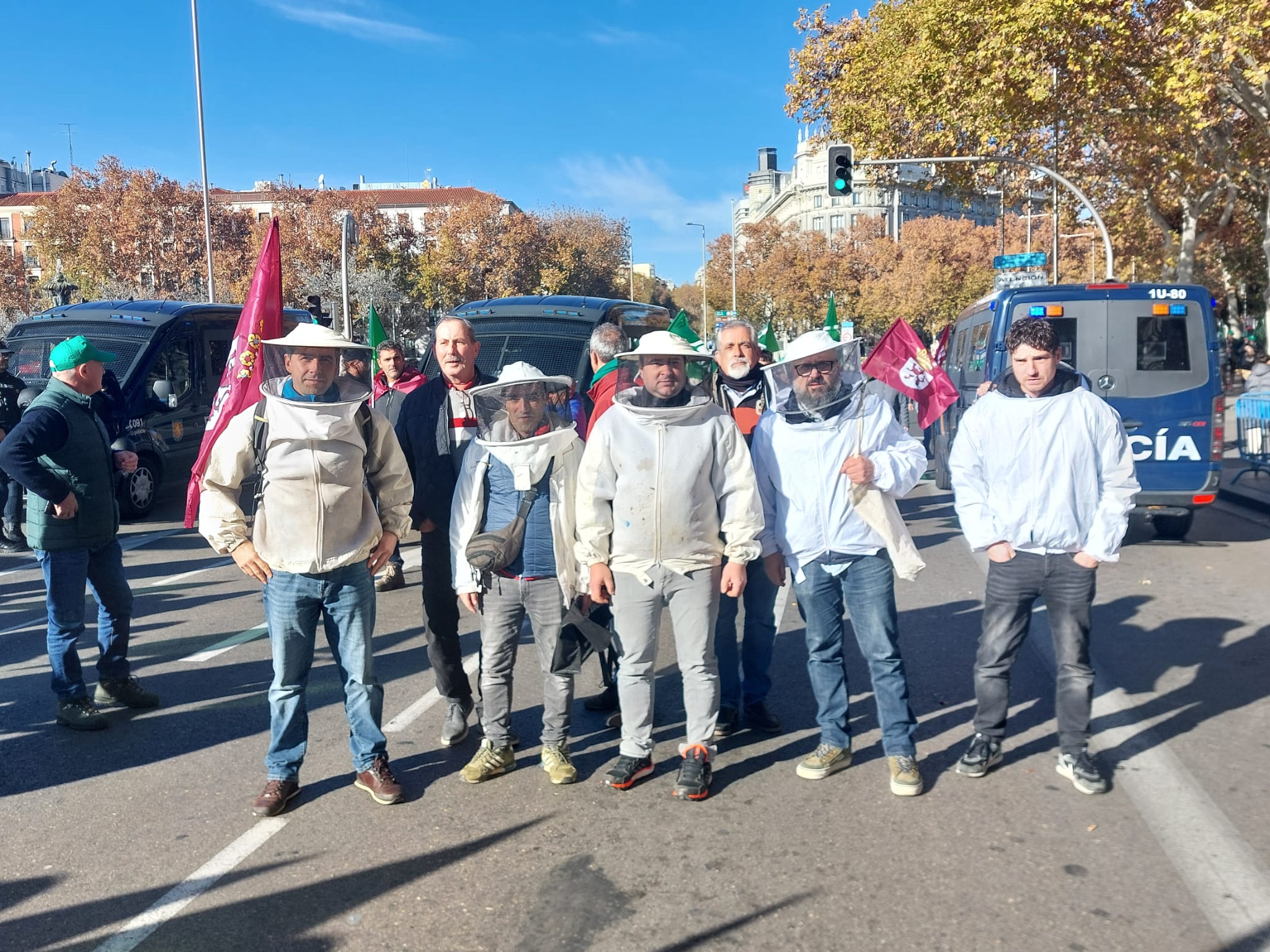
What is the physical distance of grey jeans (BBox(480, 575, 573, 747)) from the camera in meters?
4.25

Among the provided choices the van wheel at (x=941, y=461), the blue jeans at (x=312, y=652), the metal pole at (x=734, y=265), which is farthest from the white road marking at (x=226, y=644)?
the metal pole at (x=734, y=265)

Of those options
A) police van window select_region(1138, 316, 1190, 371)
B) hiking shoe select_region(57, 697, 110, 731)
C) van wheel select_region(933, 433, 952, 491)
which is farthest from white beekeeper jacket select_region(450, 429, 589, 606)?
van wheel select_region(933, 433, 952, 491)

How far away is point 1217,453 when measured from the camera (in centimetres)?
907

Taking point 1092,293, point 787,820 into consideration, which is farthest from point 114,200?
point 787,820

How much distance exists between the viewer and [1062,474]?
4.09 meters

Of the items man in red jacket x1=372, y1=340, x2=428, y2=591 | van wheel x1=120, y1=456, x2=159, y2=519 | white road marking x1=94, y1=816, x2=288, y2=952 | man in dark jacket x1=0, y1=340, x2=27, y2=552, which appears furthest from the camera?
van wheel x1=120, y1=456, x2=159, y2=519

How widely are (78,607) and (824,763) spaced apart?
3490 millimetres

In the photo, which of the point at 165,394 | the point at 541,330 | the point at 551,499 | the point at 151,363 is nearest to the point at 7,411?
the point at 165,394

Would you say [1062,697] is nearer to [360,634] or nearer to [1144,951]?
[1144,951]

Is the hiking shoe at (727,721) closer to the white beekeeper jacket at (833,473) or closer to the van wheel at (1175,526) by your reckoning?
the white beekeeper jacket at (833,473)

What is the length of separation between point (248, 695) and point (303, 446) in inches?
85.5

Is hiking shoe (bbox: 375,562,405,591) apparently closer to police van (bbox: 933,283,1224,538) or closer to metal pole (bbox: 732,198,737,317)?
police van (bbox: 933,283,1224,538)

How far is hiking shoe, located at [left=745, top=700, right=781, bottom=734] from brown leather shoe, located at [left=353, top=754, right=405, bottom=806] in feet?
5.32

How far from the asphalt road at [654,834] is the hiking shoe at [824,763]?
0.04m
